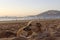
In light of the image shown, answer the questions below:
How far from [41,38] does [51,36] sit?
0.43 metres

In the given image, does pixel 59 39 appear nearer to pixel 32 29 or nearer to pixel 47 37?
pixel 47 37

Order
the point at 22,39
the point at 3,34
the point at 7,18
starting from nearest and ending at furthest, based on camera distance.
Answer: the point at 22,39 < the point at 3,34 < the point at 7,18

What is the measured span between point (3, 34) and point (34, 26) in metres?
1.62

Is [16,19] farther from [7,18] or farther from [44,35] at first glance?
[44,35]

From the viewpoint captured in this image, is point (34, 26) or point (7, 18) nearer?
point (34, 26)

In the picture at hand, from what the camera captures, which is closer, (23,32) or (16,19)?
(23,32)

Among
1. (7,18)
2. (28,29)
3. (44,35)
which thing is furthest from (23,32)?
(7,18)

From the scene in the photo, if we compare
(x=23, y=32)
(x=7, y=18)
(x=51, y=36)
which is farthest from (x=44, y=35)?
(x=7, y=18)

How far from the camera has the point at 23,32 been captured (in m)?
10.2

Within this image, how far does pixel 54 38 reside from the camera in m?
7.15

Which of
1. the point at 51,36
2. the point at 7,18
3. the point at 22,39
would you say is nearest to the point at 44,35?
the point at 51,36

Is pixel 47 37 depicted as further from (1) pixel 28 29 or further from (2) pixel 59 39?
(1) pixel 28 29

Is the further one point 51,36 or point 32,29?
point 32,29

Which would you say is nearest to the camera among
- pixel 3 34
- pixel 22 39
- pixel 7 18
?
pixel 22 39
